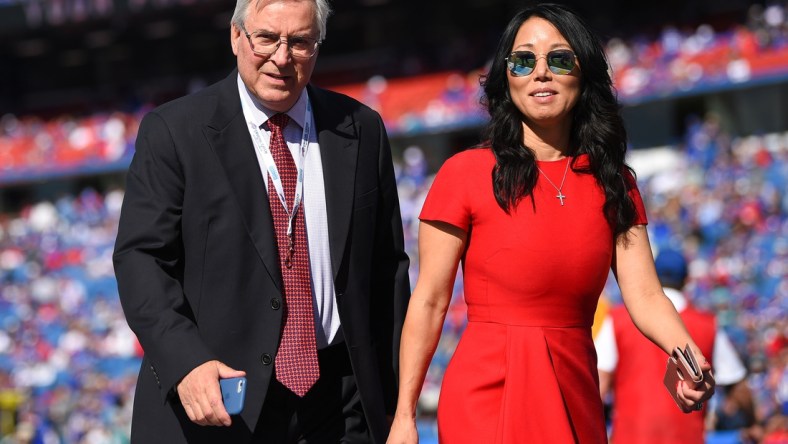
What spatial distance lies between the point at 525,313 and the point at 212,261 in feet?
2.47

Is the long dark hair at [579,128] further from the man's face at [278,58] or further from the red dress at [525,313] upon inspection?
the man's face at [278,58]

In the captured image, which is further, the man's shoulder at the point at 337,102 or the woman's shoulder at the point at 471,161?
the man's shoulder at the point at 337,102

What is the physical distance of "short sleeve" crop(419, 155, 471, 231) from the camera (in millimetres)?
2846

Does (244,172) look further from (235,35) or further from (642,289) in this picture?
(642,289)

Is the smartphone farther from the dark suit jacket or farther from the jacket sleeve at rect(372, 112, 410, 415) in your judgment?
the jacket sleeve at rect(372, 112, 410, 415)

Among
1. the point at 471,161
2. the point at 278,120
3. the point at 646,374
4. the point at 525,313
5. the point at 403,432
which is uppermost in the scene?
the point at 278,120

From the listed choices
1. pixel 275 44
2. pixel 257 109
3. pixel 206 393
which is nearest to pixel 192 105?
pixel 257 109

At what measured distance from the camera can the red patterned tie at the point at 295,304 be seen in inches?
110

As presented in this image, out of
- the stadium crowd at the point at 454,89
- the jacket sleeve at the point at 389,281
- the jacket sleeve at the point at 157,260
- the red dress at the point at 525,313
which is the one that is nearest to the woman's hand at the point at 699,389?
the red dress at the point at 525,313

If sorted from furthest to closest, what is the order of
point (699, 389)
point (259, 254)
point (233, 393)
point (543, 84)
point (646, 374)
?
point (646, 374), point (543, 84), point (259, 254), point (699, 389), point (233, 393)

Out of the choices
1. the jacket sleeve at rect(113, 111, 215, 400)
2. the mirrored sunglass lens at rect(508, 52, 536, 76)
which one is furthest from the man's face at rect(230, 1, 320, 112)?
the mirrored sunglass lens at rect(508, 52, 536, 76)

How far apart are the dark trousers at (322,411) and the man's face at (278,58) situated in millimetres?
644

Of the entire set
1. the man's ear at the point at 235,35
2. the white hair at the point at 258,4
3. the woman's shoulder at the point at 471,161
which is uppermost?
the white hair at the point at 258,4

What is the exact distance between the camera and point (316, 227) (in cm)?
291
